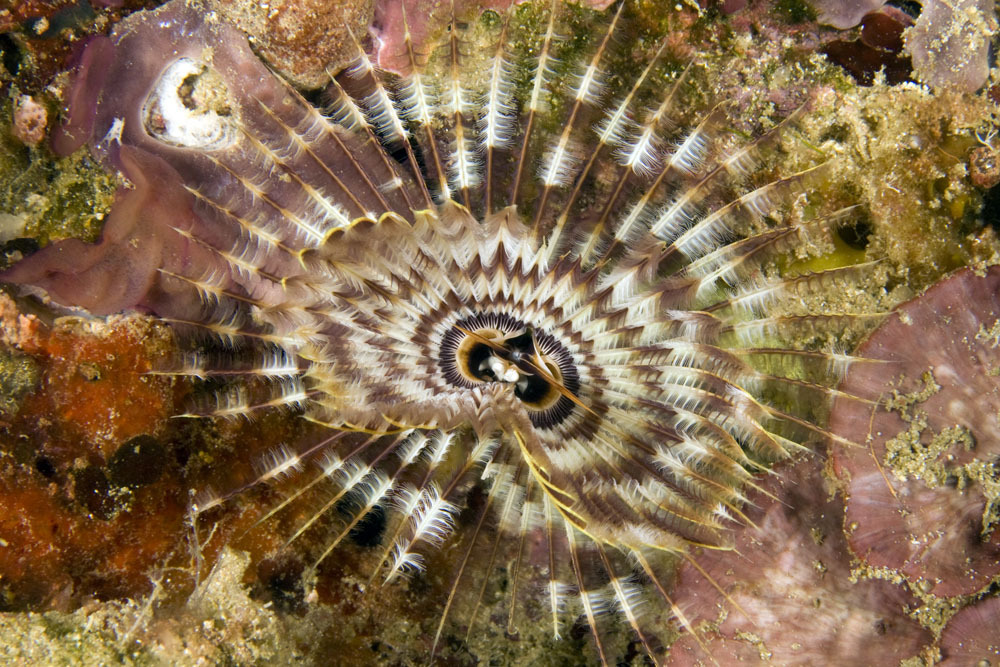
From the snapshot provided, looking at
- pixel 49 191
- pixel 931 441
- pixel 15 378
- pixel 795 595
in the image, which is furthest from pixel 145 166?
pixel 931 441

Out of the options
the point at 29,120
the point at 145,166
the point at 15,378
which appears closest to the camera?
the point at 15,378

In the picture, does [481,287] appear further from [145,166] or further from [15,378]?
[15,378]

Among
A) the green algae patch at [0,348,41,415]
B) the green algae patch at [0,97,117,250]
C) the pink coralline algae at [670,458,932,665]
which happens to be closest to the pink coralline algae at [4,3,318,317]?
the green algae patch at [0,97,117,250]

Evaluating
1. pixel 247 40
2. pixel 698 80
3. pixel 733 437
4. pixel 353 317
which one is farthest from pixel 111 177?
pixel 733 437

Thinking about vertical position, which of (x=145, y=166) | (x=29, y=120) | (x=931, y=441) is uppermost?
(x=931, y=441)

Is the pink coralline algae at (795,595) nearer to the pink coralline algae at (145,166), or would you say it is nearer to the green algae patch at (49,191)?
the pink coralline algae at (145,166)

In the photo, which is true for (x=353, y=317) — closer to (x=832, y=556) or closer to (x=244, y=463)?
(x=244, y=463)
